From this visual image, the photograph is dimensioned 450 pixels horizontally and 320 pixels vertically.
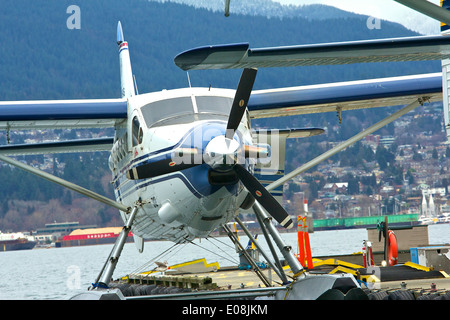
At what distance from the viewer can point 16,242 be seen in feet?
402

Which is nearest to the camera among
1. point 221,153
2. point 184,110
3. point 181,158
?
point 221,153

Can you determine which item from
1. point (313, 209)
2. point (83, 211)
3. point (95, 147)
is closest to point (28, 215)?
point (83, 211)

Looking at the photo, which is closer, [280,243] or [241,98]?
[241,98]

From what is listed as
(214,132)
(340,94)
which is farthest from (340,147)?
(214,132)

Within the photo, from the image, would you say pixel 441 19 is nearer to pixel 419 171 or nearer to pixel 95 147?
pixel 95 147

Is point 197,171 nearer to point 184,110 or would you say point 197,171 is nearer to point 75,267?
point 184,110

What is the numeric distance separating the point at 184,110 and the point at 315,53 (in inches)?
164

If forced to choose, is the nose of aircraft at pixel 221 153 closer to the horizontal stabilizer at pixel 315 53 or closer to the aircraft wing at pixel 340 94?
the horizontal stabilizer at pixel 315 53

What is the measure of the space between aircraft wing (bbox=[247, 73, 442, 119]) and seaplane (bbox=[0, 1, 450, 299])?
0.06 feet

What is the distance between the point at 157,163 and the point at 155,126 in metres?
0.75

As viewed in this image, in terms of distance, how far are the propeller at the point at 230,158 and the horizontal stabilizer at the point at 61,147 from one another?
4.70m

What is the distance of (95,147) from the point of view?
46.9ft

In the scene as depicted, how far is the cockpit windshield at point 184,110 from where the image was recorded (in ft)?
31.2

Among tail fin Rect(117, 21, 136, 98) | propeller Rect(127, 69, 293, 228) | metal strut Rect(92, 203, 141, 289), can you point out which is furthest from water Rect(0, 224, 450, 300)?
tail fin Rect(117, 21, 136, 98)
